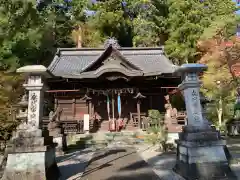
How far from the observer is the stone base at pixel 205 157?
5305 mm

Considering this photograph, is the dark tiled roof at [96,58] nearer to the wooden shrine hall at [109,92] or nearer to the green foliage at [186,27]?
the wooden shrine hall at [109,92]

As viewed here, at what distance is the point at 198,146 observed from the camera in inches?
213

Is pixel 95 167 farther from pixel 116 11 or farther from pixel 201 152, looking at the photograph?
pixel 116 11

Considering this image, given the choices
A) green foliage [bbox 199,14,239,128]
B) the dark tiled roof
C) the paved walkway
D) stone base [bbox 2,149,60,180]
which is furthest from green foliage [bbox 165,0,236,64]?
stone base [bbox 2,149,60,180]

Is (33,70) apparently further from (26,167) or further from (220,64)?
(220,64)

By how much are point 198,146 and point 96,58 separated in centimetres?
1582

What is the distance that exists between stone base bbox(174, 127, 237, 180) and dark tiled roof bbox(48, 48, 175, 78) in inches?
482

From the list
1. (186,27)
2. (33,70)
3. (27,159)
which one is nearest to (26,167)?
(27,159)

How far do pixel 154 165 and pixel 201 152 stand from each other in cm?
227

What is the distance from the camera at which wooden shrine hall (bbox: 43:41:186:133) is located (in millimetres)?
15422

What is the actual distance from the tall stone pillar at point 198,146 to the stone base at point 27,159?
3.63 meters

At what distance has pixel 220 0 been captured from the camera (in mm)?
28219

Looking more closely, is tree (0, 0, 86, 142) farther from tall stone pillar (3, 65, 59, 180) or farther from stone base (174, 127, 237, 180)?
stone base (174, 127, 237, 180)

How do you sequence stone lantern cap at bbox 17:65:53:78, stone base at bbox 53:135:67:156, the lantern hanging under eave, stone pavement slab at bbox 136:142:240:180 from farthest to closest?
the lantern hanging under eave < stone base at bbox 53:135:67:156 < stone lantern cap at bbox 17:65:53:78 < stone pavement slab at bbox 136:142:240:180
